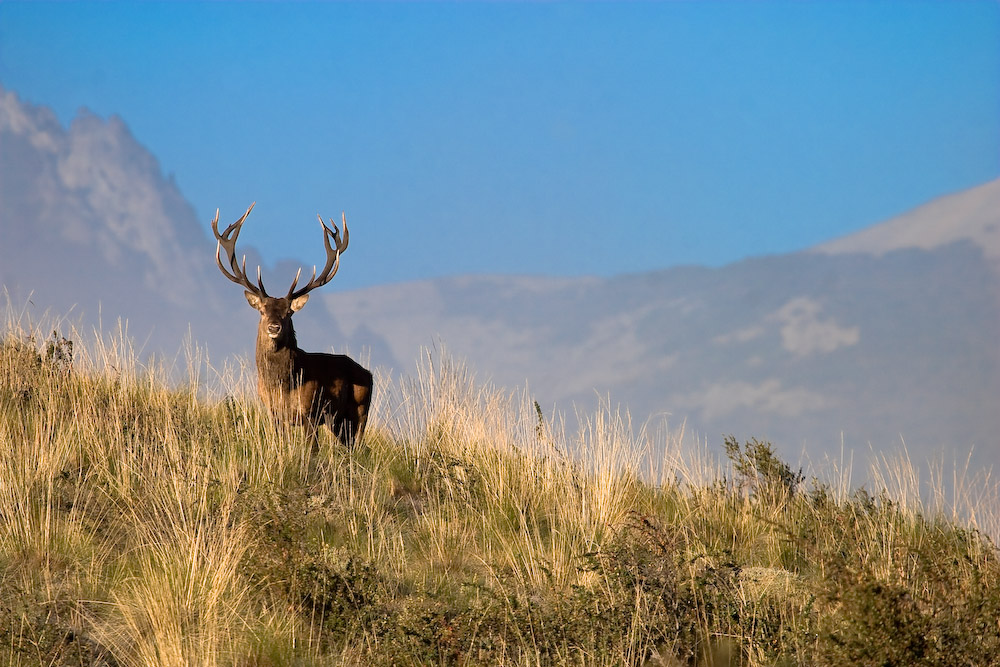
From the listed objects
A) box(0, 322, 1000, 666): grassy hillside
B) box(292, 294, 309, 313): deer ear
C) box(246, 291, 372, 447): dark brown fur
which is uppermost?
box(292, 294, 309, 313): deer ear

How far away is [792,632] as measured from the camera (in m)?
5.16

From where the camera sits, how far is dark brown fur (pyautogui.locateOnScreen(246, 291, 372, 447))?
898 cm

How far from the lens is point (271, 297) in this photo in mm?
9031

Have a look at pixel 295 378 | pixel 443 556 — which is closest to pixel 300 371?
pixel 295 378

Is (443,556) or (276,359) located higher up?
(276,359)

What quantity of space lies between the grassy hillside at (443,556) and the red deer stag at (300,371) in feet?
0.90

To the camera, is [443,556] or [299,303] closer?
[443,556]

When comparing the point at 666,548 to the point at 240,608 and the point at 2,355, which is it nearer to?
the point at 240,608

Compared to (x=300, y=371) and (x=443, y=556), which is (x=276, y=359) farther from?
(x=443, y=556)

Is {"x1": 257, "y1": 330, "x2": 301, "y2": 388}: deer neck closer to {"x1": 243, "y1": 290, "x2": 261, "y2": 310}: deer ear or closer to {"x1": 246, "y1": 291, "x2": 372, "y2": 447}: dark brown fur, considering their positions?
{"x1": 246, "y1": 291, "x2": 372, "y2": 447}: dark brown fur

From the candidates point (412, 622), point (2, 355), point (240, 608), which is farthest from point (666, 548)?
point (2, 355)

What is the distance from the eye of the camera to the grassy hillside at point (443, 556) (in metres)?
4.99

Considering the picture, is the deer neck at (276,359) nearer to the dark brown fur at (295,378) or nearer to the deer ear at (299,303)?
the dark brown fur at (295,378)

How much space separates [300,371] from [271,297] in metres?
0.70
